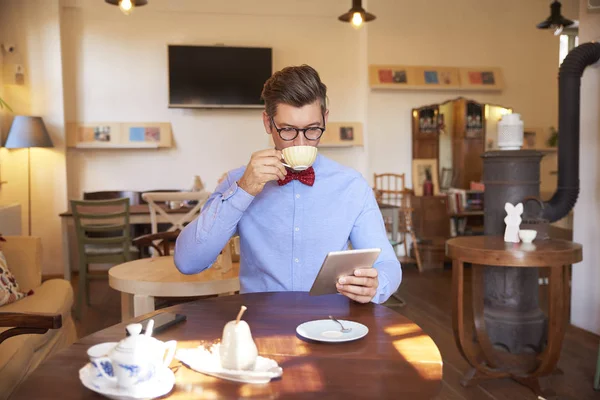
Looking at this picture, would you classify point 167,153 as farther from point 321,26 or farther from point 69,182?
point 321,26

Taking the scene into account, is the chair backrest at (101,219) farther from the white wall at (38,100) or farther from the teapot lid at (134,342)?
the teapot lid at (134,342)

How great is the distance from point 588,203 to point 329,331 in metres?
3.55

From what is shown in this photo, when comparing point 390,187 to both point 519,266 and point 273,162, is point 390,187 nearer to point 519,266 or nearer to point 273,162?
point 519,266

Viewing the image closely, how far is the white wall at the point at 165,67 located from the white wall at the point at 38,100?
0.26 meters

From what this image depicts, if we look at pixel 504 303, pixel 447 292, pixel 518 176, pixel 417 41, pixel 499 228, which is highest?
pixel 417 41

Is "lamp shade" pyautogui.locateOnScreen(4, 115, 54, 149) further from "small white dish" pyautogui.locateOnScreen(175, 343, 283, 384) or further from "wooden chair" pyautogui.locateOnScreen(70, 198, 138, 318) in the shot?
"small white dish" pyautogui.locateOnScreen(175, 343, 283, 384)

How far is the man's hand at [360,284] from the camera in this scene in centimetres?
148

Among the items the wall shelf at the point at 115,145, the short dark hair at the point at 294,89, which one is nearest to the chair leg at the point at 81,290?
the wall shelf at the point at 115,145

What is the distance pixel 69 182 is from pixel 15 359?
15.4 ft

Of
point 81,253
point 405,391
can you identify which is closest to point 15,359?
point 405,391

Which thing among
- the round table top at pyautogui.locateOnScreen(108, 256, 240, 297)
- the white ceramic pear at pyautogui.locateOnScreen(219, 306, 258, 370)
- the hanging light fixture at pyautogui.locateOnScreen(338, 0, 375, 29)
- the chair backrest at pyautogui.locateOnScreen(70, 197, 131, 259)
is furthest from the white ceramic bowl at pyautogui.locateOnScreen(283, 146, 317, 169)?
the hanging light fixture at pyautogui.locateOnScreen(338, 0, 375, 29)

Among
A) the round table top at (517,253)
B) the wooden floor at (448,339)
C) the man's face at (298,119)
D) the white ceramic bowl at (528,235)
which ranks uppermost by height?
the man's face at (298,119)

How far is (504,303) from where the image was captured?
352 cm

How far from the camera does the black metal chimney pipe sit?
3674mm
